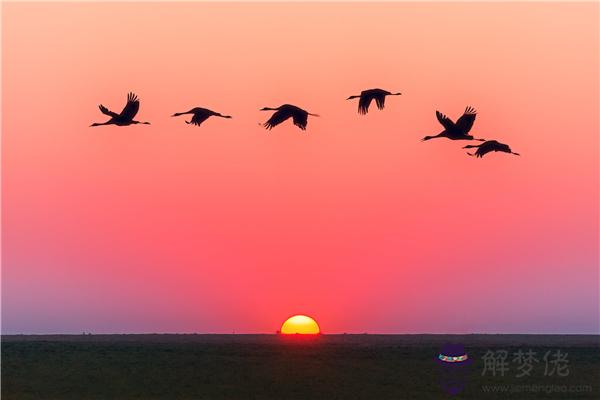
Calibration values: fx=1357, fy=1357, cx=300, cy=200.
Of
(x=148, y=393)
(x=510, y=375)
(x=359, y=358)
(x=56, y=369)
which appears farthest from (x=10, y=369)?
(x=510, y=375)

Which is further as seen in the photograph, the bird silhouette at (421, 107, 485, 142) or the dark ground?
the dark ground

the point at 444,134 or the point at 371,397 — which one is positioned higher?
the point at 444,134

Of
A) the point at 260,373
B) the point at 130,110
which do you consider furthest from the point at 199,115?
the point at 260,373

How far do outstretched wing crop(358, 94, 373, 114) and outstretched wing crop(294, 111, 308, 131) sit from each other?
208cm

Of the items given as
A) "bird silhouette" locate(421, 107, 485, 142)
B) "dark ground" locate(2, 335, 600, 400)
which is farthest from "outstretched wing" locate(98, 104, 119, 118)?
"dark ground" locate(2, 335, 600, 400)

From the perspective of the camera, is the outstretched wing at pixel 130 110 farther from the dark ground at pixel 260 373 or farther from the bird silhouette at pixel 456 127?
the dark ground at pixel 260 373

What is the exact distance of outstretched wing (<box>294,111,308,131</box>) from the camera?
39.0 metres

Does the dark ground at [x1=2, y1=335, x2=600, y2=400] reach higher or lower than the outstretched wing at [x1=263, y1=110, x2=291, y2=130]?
lower

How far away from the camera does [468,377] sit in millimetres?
67312

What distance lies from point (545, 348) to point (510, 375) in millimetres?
25433

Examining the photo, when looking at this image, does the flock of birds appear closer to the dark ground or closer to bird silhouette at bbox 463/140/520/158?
bird silhouette at bbox 463/140/520/158

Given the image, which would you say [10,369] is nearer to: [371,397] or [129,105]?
[371,397]

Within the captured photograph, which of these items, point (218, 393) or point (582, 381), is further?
point (582, 381)

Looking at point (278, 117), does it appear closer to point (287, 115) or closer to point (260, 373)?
point (287, 115)
